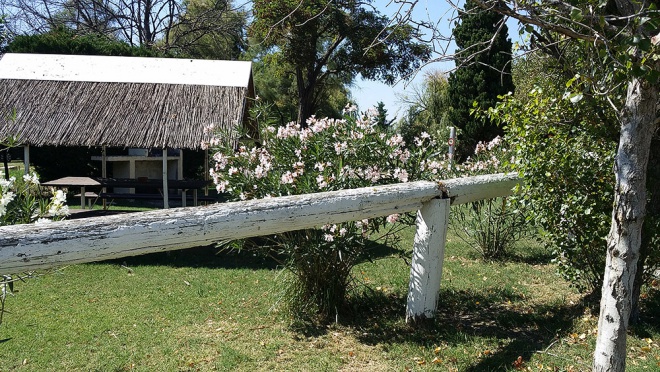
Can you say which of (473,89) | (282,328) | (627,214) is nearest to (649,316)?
(627,214)

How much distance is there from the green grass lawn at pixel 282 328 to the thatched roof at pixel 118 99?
2796 mm

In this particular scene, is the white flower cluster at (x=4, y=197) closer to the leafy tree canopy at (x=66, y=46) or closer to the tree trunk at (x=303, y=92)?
the leafy tree canopy at (x=66, y=46)

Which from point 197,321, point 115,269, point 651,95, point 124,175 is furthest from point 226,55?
point 651,95

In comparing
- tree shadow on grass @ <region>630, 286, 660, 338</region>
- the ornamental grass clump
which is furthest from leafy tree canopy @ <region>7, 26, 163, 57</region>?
tree shadow on grass @ <region>630, 286, 660, 338</region>

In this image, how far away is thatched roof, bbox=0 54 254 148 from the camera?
9.44 m

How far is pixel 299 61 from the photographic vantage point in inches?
891

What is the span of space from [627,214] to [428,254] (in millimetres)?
1808

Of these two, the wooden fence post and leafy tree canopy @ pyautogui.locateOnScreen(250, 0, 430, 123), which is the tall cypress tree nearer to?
leafy tree canopy @ pyautogui.locateOnScreen(250, 0, 430, 123)

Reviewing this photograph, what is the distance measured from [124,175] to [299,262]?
11.4 m

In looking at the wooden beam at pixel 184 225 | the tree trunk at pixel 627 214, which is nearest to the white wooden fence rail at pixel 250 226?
the wooden beam at pixel 184 225

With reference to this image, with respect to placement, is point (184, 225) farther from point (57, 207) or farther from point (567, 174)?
point (567, 174)

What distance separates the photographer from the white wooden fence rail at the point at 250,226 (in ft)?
9.32

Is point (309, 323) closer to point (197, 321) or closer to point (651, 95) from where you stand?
point (197, 321)

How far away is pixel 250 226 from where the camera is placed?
3.83 m
